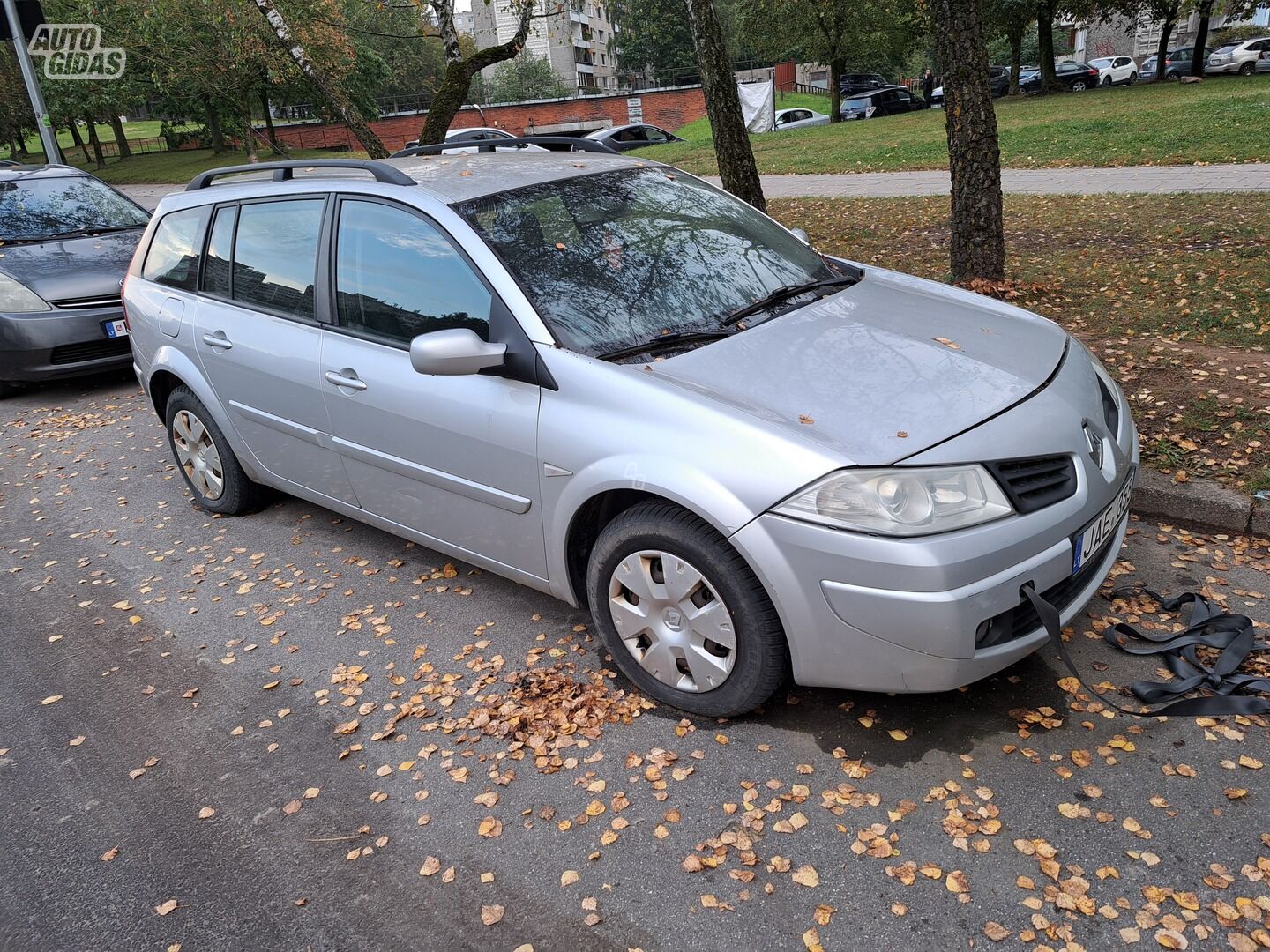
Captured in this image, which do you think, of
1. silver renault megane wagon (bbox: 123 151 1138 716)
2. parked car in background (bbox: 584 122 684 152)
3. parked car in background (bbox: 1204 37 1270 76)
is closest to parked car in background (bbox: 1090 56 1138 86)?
parked car in background (bbox: 1204 37 1270 76)

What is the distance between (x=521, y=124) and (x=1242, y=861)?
45712 millimetres

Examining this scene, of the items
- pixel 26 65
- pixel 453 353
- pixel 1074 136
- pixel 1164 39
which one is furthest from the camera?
pixel 1164 39

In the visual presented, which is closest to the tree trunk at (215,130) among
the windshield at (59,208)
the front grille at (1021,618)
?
the windshield at (59,208)

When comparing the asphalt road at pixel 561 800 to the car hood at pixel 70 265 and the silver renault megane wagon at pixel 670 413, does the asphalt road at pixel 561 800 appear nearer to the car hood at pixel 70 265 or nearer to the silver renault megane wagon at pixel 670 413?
the silver renault megane wagon at pixel 670 413

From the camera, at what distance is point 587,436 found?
125 inches

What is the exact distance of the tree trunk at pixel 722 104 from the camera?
7.96 metres

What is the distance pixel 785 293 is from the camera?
3.82 m

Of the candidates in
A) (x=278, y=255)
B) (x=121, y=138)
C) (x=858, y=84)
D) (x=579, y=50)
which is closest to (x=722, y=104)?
(x=278, y=255)

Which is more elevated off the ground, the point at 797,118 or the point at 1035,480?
→ the point at 797,118

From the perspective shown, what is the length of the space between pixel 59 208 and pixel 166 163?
1407 inches

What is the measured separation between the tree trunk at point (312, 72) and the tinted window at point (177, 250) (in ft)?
15.8

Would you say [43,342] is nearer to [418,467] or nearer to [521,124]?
[418,467]

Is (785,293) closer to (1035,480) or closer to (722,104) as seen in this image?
(1035,480)

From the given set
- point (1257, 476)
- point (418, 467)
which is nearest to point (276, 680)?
point (418, 467)
